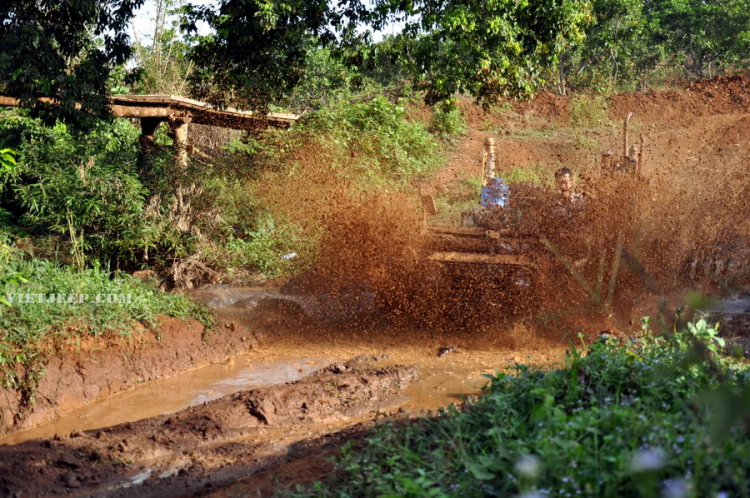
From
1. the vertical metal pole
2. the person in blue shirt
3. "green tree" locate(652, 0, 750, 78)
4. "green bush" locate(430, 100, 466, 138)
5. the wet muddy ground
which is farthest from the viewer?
"green tree" locate(652, 0, 750, 78)

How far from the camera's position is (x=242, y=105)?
1062 cm

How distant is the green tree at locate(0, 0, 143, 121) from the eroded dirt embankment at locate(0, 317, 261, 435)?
9.86ft

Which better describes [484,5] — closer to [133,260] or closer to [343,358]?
[343,358]

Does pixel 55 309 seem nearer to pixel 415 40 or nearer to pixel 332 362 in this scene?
pixel 332 362

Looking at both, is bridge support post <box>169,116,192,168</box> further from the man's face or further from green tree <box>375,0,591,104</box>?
the man's face

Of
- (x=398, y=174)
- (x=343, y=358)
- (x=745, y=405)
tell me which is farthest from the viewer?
(x=398, y=174)

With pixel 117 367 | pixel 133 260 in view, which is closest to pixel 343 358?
pixel 117 367

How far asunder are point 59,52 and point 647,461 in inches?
354

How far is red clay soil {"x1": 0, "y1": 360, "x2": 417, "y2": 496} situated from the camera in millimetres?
4367

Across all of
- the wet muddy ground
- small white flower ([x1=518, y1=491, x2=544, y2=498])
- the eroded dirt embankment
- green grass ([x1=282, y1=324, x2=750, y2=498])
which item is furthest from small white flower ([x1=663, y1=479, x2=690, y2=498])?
the eroded dirt embankment

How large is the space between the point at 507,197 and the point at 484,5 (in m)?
2.54

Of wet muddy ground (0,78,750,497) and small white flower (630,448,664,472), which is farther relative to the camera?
wet muddy ground (0,78,750,497)

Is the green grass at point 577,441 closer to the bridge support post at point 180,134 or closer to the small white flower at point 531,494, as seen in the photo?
the small white flower at point 531,494

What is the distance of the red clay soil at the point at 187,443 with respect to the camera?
437 cm
